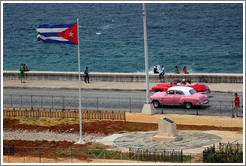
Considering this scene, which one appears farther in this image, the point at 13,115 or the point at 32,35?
the point at 32,35

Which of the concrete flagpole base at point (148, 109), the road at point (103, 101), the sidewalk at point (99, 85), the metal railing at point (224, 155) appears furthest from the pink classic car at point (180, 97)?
the metal railing at point (224, 155)

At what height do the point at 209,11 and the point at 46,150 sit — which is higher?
the point at 209,11

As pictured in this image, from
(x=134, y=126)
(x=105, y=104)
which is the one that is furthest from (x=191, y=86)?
(x=134, y=126)

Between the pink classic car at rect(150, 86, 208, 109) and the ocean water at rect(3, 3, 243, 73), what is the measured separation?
5262cm

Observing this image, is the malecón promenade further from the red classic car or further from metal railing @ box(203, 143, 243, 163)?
metal railing @ box(203, 143, 243, 163)

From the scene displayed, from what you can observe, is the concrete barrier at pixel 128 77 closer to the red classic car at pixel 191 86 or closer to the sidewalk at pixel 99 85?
the sidewalk at pixel 99 85

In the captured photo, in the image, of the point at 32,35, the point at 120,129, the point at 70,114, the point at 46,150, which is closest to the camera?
the point at 46,150

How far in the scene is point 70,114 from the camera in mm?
36625

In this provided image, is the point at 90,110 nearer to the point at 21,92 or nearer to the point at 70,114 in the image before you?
the point at 70,114

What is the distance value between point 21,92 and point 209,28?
8576 cm

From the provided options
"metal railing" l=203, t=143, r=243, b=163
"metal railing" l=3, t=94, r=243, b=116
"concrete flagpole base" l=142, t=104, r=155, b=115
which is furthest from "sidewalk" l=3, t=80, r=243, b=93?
"metal railing" l=203, t=143, r=243, b=163

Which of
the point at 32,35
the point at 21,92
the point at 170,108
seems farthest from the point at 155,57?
the point at 170,108

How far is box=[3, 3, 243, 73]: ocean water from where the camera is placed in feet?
332

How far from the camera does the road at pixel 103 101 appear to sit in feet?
122
